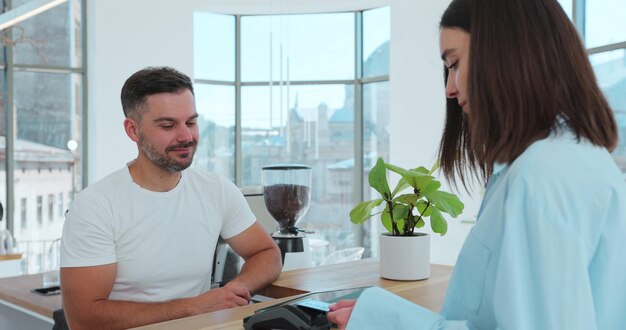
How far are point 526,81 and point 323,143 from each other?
7.35m

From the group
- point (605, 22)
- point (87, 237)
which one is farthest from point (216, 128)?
point (87, 237)

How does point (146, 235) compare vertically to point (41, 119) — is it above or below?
below

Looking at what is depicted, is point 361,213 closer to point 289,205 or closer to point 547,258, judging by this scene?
point 289,205

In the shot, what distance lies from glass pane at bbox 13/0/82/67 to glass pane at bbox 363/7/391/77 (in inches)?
128

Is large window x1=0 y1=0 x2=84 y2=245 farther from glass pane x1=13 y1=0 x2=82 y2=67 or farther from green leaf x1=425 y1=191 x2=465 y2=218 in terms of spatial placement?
green leaf x1=425 y1=191 x2=465 y2=218

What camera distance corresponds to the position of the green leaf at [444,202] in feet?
6.36

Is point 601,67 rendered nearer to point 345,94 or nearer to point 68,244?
point 345,94

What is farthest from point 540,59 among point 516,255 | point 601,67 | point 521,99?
point 601,67

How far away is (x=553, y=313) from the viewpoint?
2.95 ft

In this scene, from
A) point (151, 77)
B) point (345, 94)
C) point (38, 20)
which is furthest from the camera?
point (345, 94)

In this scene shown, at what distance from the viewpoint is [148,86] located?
2.20m

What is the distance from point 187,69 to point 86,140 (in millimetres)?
1333

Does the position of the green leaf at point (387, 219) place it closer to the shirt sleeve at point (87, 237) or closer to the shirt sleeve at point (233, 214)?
the shirt sleeve at point (233, 214)

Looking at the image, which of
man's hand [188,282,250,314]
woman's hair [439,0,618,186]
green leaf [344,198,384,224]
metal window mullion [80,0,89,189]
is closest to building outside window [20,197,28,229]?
metal window mullion [80,0,89,189]
